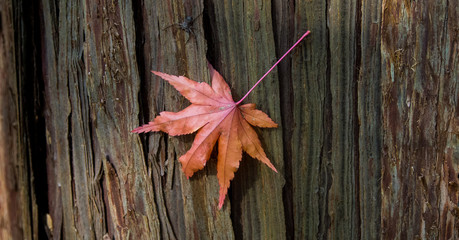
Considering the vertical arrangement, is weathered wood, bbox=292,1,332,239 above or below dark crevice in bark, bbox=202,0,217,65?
below

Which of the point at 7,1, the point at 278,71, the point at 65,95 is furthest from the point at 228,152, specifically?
the point at 7,1

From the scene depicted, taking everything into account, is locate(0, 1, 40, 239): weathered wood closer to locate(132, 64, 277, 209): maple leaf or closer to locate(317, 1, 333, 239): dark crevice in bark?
locate(132, 64, 277, 209): maple leaf

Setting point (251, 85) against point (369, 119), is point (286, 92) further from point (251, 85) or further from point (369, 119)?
point (369, 119)

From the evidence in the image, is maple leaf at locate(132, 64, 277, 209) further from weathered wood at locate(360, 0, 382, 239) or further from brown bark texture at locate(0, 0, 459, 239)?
weathered wood at locate(360, 0, 382, 239)

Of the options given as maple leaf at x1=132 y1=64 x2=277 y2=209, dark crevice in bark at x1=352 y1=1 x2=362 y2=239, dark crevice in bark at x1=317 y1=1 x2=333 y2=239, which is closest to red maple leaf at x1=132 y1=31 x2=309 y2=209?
maple leaf at x1=132 y1=64 x2=277 y2=209

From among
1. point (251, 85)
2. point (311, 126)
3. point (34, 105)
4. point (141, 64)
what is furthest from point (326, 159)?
point (34, 105)

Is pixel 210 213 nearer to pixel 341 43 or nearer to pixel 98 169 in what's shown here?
pixel 98 169
